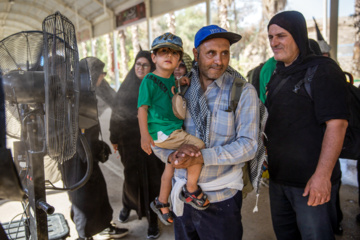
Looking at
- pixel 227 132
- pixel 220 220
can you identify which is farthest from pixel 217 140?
pixel 220 220

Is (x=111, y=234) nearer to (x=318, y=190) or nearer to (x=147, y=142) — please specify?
(x=147, y=142)

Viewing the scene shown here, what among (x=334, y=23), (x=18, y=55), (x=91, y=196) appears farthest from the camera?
(x=334, y=23)

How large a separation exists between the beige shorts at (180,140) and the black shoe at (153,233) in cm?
162

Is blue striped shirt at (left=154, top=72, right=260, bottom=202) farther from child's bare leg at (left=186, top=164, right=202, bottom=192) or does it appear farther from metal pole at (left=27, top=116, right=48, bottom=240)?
metal pole at (left=27, top=116, right=48, bottom=240)

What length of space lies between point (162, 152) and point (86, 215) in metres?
1.36

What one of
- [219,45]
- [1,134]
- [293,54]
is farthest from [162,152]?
[293,54]

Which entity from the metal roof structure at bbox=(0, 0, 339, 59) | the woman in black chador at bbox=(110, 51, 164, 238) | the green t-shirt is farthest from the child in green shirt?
the metal roof structure at bbox=(0, 0, 339, 59)

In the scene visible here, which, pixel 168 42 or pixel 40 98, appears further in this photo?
pixel 168 42

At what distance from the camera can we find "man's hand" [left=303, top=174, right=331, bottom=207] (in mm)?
1607

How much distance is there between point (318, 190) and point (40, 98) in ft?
5.45

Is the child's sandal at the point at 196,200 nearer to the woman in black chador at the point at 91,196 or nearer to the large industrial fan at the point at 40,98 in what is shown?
the large industrial fan at the point at 40,98

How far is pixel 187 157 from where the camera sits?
4.82 ft

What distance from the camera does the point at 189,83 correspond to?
1.75 meters

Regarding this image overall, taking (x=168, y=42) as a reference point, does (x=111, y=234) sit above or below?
below
